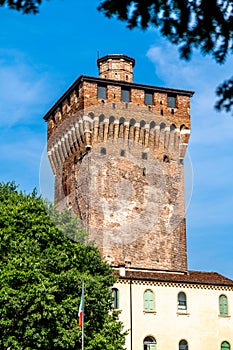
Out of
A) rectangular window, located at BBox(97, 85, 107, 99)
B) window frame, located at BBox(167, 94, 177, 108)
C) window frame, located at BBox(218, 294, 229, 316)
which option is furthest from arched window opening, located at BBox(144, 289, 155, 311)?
window frame, located at BBox(167, 94, 177, 108)

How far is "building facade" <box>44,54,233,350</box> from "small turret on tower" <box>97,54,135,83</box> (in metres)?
0.08

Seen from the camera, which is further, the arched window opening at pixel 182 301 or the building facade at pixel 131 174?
the building facade at pixel 131 174

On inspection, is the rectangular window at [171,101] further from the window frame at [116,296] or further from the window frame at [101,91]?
the window frame at [116,296]

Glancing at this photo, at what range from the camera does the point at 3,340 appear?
87.0 feet

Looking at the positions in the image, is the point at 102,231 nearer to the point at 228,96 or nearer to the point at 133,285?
the point at 133,285

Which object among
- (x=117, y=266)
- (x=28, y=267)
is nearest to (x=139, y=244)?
(x=117, y=266)

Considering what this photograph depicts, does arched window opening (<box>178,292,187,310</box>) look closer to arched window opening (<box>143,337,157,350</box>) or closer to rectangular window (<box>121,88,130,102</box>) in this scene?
arched window opening (<box>143,337,157,350</box>)

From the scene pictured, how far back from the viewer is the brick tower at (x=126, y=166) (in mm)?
47094

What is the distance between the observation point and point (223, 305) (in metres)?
42.4

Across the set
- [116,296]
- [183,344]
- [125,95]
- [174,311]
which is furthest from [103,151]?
[183,344]

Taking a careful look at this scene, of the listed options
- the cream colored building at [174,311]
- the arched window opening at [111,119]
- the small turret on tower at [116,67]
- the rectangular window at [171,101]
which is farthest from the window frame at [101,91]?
the cream colored building at [174,311]

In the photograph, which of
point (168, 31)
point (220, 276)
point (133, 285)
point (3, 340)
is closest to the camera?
point (168, 31)

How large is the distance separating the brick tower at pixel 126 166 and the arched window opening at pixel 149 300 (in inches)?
187

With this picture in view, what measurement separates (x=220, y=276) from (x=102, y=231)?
334 inches
